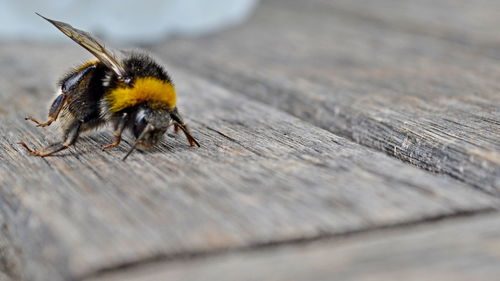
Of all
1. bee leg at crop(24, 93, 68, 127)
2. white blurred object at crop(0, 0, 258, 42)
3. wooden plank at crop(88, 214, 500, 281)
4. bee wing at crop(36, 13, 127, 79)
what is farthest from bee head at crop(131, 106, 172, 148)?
white blurred object at crop(0, 0, 258, 42)

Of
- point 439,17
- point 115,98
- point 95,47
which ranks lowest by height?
point 115,98

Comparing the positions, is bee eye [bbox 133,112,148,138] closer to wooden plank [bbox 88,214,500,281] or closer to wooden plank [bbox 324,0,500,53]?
wooden plank [bbox 88,214,500,281]

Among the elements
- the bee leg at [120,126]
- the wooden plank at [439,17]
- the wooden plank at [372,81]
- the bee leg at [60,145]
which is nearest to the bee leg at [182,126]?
the bee leg at [120,126]

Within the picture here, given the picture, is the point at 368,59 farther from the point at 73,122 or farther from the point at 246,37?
the point at 73,122

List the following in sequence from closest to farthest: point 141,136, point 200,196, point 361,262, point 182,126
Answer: point 361,262, point 200,196, point 141,136, point 182,126

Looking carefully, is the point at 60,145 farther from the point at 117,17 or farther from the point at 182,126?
the point at 117,17

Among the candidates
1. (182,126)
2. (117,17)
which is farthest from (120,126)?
(117,17)
